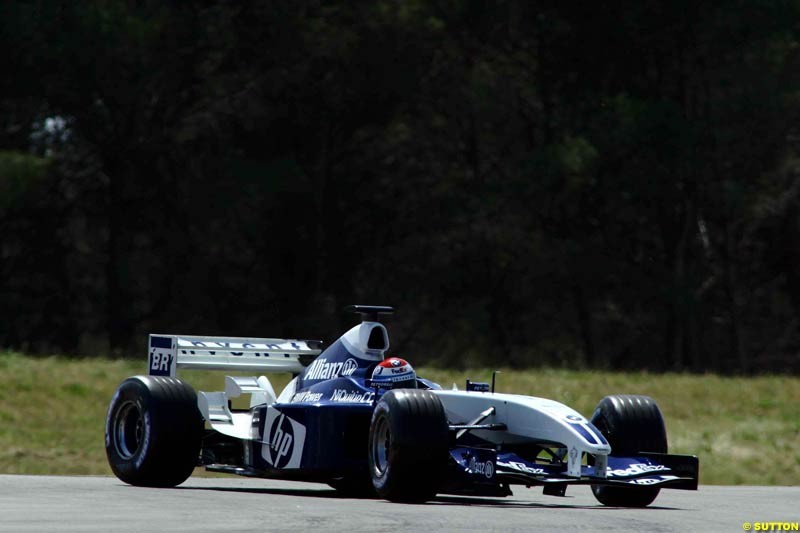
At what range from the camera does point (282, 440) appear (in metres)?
12.9

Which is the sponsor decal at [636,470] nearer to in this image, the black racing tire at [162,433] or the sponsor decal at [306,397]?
the sponsor decal at [306,397]

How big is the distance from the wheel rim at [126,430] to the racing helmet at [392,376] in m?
2.46

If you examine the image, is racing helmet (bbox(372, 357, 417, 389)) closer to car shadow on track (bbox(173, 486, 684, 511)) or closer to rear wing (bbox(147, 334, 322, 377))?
car shadow on track (bbox(173, 486, 684, 511))

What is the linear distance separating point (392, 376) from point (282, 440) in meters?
1.14

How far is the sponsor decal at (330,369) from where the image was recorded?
42.3 feet

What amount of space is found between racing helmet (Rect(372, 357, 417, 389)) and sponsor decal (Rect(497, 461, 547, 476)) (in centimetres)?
155

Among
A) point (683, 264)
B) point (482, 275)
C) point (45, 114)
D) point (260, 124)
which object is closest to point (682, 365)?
point (683, 264)

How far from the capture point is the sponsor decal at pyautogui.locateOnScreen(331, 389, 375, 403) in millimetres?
12445

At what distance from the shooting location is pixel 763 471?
1880 centimetres

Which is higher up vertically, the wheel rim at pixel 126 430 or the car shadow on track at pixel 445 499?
the wheel rim at pixel 126 430

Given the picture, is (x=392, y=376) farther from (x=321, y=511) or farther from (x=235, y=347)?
(x=235, y=347)
